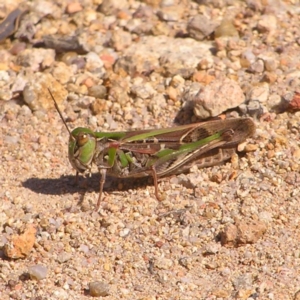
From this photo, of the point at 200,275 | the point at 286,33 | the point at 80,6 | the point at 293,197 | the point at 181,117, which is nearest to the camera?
the point at 200,275

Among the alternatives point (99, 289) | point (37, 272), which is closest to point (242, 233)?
point (99, 289)

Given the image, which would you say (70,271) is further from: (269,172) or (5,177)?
(269,172)

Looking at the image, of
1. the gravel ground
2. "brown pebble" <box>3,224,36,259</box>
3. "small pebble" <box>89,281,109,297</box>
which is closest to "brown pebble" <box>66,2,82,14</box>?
the gravel ground

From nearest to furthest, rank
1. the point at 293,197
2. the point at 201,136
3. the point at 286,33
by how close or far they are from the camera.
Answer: the point at 293,197 < the point at 201,136 < the point at 286,33

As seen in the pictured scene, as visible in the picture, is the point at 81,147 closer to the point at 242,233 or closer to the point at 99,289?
the point at 99,289

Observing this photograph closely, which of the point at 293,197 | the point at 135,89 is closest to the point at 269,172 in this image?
the point at 293,197
